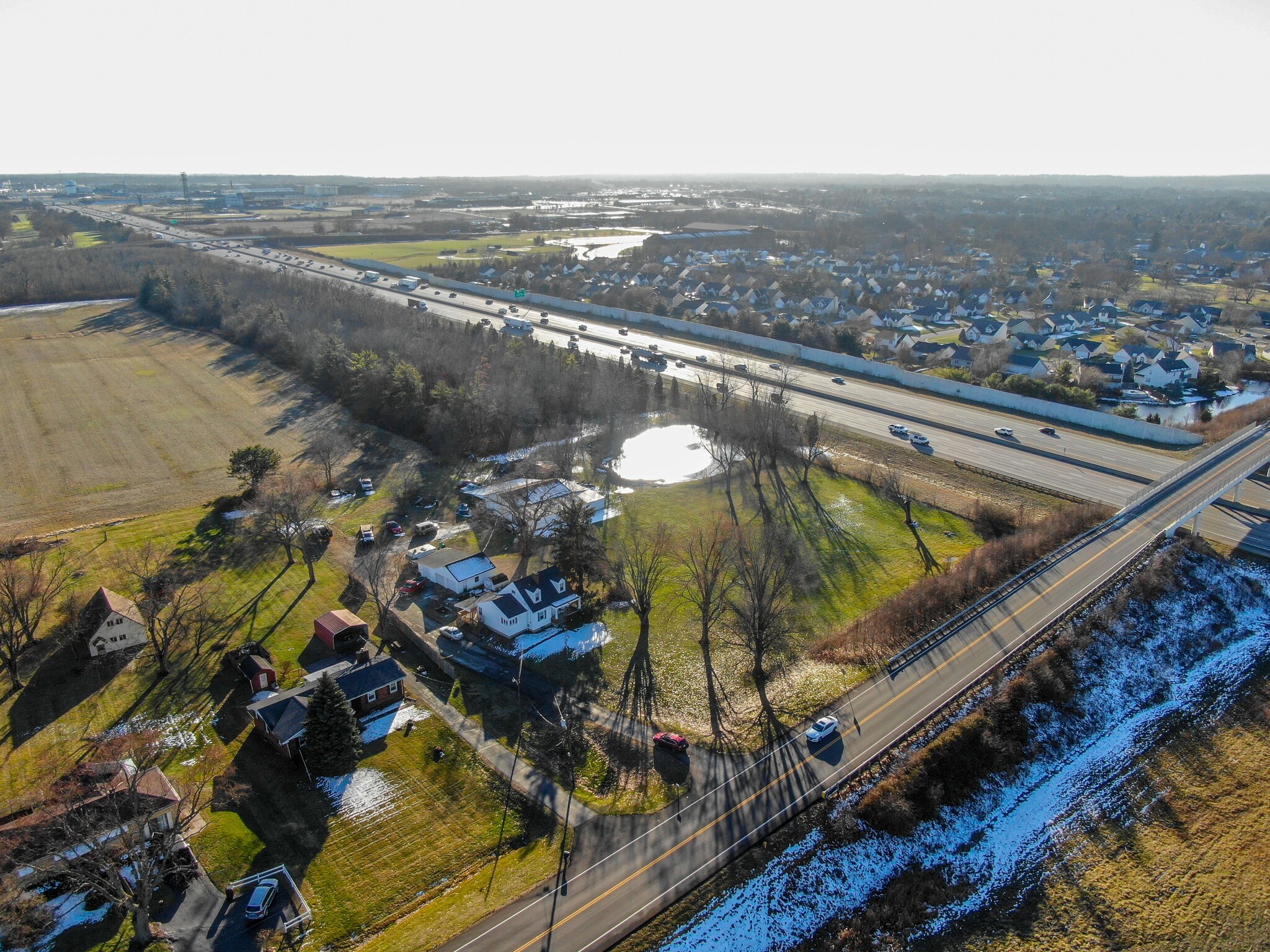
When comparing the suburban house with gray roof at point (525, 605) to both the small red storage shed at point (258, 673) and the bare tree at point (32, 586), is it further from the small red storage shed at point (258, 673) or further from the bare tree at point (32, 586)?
the bare tree at point (32, 586)

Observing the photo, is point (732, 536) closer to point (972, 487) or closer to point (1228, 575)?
point (972, 487)

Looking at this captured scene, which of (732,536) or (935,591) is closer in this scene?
(935,591)

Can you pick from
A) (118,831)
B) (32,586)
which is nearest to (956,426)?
(118,831)

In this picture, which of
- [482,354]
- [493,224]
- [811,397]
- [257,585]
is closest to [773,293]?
[811,397]

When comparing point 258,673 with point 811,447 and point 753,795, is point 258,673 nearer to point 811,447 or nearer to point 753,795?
point 753,795

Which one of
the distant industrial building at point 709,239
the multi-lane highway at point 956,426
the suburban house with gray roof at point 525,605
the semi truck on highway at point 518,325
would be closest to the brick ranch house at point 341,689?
the suburban house with gray roof at point 525,605

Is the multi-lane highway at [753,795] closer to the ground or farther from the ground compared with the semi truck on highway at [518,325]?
closer to the ground
